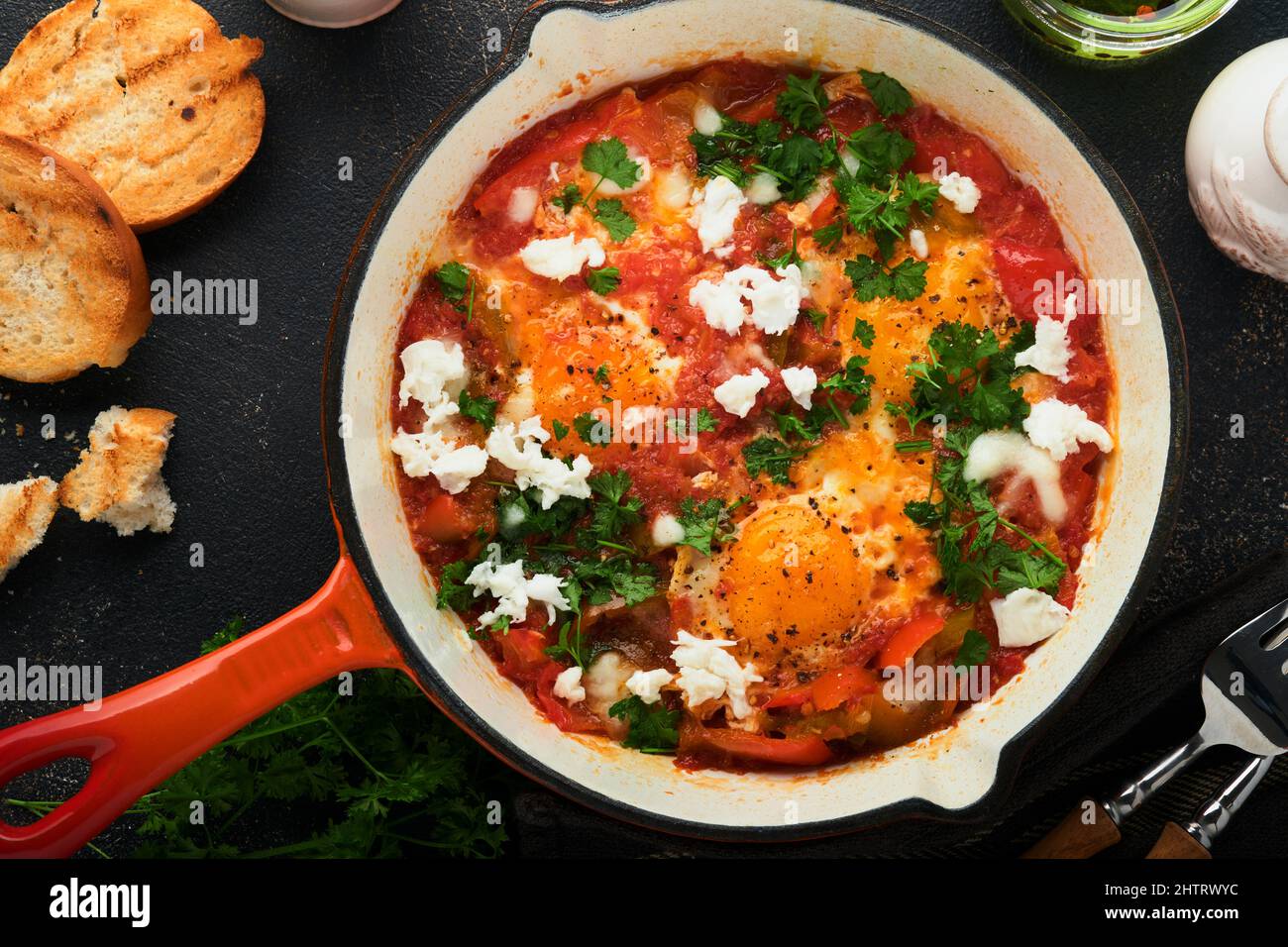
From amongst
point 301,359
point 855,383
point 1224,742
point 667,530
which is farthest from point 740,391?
point 1224,742

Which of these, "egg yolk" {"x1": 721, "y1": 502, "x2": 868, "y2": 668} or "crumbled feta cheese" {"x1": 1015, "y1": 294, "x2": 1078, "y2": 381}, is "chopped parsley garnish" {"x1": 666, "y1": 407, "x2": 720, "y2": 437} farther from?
"crumbled feta cheese" {"x1": 1015, "y1": 294, "x2": 1078, "y2": 381}

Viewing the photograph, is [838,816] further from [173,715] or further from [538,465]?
[173,715]

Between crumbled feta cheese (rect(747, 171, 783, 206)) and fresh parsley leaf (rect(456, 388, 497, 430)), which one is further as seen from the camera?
crumbled feta cheese (rect(747, 171, 783, 206))

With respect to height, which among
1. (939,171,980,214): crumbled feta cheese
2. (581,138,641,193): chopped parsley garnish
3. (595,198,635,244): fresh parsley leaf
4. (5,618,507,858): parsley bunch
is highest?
(581,138,641,193): chopped parsley garnish

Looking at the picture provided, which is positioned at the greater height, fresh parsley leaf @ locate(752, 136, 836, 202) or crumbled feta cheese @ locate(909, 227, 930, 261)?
fresh parsley leaf @ locate(752, 136, 836, 202)

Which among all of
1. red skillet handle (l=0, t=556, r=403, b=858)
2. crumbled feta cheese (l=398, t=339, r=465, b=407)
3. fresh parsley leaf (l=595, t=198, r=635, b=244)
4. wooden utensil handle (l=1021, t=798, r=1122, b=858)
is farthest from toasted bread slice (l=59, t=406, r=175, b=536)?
wooden utensil handle (l=1021, t=798, r=1122, b=858)

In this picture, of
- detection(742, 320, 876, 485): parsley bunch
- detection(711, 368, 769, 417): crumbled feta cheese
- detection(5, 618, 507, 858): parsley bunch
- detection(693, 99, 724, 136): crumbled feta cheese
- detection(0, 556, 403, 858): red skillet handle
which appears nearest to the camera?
detection(0, 556, 403, 858): red skillet handle
